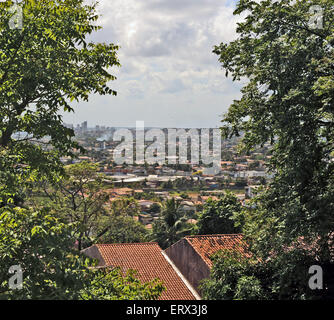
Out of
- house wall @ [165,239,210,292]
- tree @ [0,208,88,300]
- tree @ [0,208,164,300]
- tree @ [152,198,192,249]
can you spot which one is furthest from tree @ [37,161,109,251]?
tree @ [0,208,88,300]

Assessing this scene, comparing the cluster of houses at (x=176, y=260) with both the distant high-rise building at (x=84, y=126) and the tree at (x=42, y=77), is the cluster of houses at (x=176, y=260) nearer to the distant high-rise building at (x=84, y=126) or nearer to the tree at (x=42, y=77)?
the tree at (x=42, y=77)

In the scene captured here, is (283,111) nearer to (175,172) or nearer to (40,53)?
(40,53)

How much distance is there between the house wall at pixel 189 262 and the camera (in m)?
15.2

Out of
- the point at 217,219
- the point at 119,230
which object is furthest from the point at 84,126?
the point at 217,219

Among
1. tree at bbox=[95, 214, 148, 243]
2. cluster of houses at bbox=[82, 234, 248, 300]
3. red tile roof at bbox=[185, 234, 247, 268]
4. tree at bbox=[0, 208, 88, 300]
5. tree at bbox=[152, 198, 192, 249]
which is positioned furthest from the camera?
tree at bbox=[152, 198, 192, 249]

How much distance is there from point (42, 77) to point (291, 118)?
4.47 meters

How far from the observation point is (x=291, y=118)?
23.5 feet

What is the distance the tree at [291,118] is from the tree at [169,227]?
62.2ft

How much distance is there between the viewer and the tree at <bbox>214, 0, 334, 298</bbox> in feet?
22.9

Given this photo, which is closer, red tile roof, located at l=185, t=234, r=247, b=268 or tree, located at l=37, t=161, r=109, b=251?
red tile roof, located at l=185, t=234, r=247, b=268

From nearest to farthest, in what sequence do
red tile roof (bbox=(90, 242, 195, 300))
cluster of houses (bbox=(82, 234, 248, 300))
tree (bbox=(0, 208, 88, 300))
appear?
tree (bbox=(0, 208, 88, 300)) → cluster of houses (bbox=(82, 234, 248, 300)) → red tile roof (bbox=(90, 242, 195, 300))

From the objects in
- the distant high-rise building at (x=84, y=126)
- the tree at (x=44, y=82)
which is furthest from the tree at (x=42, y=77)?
the distant high-rise building at (x=84, y=126)

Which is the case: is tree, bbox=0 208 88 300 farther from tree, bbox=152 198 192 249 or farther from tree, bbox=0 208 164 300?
tree, bbox=152 198 192 249

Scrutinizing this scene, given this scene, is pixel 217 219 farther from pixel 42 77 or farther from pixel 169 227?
pixel 42 77
